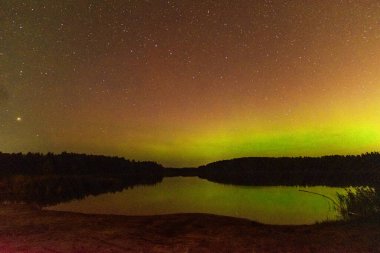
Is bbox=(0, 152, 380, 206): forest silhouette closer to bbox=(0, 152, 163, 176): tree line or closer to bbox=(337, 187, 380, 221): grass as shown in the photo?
bbox=(0, 152, 163, 176): tree line

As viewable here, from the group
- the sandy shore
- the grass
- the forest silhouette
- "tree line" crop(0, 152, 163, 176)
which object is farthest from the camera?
"tree line" crop(0, 152, 163, 176)

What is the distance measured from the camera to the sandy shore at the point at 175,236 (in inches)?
380

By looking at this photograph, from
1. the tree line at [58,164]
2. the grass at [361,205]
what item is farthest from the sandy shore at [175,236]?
the tree line at [58,164]

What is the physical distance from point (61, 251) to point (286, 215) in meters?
18.7

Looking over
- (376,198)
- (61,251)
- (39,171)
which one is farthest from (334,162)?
(61,251)

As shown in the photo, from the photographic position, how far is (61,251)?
369 inches

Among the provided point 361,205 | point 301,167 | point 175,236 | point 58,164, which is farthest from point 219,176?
point 175,236

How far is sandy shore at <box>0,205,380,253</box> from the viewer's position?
9.66 m

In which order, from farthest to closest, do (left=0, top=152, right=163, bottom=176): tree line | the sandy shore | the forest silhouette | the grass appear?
(left=0, top=152, right=163, bottom=176): tree line < the forest silhouette < the grass < the sandy shore

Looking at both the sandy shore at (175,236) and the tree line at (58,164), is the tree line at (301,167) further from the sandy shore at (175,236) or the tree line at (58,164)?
the sandy shore at (175,236)

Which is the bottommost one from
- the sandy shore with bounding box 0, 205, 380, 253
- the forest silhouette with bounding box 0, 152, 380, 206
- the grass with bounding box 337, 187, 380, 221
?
the sandy shore with bounding box 0, 205, 380, 253

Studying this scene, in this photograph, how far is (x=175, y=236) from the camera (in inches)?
437

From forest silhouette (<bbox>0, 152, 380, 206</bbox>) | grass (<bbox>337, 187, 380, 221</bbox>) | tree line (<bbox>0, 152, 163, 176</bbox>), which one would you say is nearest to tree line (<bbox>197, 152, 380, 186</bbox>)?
forest silhouette (<bbox>0, 152, 380, 206</bbox>)

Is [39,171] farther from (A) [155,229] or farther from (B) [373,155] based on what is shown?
(B) [373,155]
